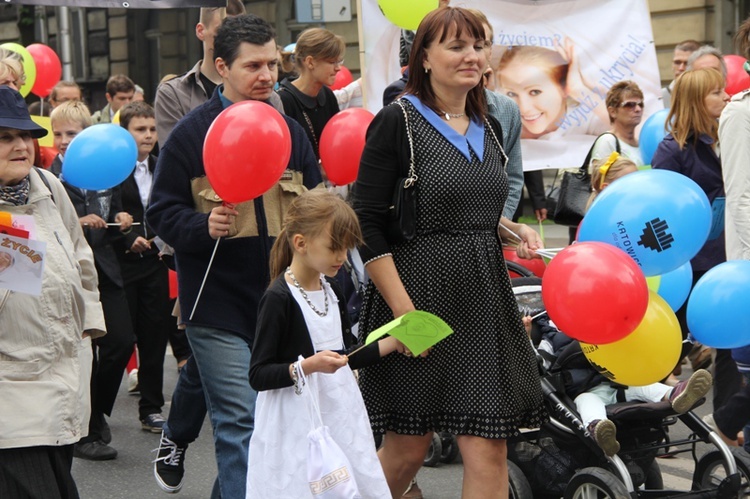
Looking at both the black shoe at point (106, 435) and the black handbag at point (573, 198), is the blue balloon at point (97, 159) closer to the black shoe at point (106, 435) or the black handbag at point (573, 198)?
the black shoe at point (106, 435)

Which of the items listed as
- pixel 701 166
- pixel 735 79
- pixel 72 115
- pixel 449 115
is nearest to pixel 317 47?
pixel 72 115

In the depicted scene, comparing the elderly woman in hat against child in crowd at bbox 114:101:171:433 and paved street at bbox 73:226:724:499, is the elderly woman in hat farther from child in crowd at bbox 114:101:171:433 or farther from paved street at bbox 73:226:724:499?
child in crowd at bbox 114:101:171:433

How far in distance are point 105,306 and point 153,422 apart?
0.86 metres

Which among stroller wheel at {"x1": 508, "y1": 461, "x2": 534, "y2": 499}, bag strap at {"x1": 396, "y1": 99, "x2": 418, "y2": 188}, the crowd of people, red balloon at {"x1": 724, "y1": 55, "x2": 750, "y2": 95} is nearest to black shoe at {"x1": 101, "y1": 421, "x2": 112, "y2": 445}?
the crowd of people

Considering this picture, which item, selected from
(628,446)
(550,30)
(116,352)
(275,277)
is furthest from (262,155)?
(550,30)

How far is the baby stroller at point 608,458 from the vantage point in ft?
16.7

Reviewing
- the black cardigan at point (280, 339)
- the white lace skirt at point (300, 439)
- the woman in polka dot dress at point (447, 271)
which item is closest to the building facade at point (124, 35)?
the woman in polka dot dress at point (447, 271)

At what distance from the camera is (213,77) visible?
604cm

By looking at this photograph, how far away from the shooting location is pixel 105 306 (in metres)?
7.25

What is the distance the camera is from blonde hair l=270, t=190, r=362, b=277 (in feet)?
13.5

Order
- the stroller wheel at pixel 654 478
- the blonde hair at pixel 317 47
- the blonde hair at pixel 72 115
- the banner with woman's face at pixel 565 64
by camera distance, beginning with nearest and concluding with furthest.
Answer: the stroller wheel at pixel 654 478, the blonde hair at pixel 317 47, the blonde hair at pixel 72 115, the banner with woman's face at pixel 565 64

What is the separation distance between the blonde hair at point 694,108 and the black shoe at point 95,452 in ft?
11.9

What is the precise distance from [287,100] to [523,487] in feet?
9.00

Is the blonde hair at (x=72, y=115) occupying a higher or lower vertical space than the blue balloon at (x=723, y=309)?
higher
